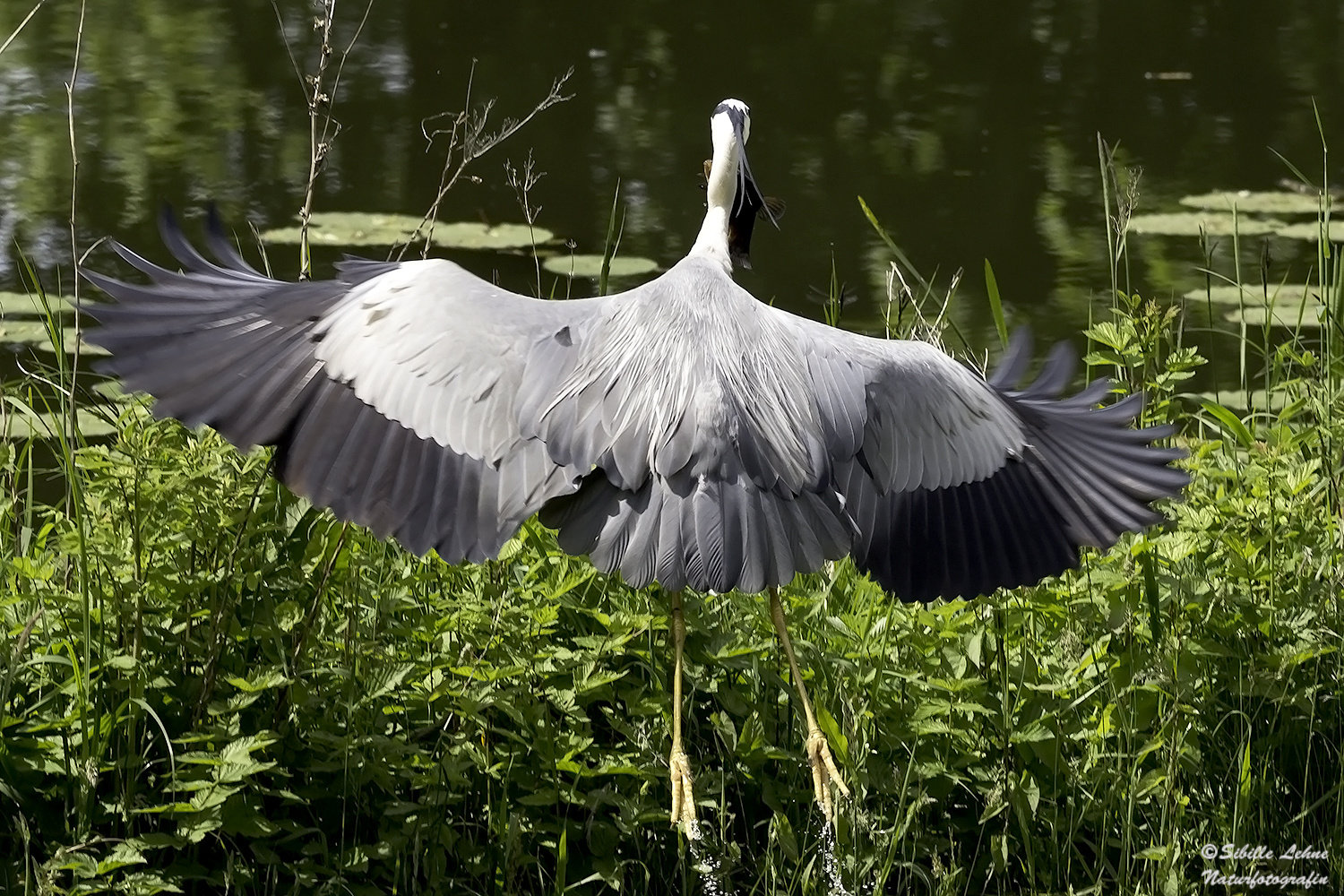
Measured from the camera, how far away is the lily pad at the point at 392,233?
8.12 metres

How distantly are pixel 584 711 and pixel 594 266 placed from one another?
464 cm

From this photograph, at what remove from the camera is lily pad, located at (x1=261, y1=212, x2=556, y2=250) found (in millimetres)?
8117

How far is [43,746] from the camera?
3.43m

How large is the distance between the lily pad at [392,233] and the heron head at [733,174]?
3280mm

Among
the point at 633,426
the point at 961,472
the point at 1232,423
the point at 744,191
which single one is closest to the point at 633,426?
the point at 633,426

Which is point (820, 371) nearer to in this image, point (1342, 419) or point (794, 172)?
point (1342, 419)

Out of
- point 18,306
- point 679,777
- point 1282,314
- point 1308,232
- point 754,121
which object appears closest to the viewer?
point 679,777

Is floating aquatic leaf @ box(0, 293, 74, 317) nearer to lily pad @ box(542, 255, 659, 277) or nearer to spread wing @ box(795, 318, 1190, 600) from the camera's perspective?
lily pad @ box(542, 255, 659, 277)

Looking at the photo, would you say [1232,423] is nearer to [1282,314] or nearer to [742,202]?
[742,202]

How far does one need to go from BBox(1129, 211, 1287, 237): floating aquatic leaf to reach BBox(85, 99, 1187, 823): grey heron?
507cm

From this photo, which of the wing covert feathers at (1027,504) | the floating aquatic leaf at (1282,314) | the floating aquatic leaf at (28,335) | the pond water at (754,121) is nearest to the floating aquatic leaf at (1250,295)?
the floating aquatic leaf at (1282,314)

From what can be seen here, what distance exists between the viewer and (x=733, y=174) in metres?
A: 4.62

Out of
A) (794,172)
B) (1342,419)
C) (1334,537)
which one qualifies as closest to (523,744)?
(1334,537)

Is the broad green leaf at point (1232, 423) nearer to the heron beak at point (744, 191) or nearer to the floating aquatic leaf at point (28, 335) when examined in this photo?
Result: the heron beak at point (744, 191)
